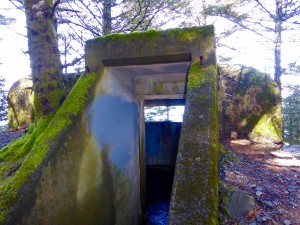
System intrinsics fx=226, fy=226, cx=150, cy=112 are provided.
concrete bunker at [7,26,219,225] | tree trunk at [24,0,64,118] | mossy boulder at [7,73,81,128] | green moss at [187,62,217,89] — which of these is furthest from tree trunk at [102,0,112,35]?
green moss at [187,62,217,89]

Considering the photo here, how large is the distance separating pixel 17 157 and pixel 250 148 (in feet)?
21.7

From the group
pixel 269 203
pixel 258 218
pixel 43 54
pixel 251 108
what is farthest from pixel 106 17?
pixel 258 218

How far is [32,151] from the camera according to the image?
3734mm

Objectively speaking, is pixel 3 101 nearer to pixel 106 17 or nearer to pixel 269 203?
pixel 106 17

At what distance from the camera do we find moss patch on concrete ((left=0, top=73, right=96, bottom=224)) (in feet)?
10.8

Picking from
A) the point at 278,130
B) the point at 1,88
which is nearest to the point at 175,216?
the point at 278,130

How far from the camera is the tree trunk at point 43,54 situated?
5.01 m

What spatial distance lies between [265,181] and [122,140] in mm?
3355

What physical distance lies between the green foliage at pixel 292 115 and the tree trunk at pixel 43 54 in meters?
18.8

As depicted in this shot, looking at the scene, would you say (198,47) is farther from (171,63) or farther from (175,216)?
(175,216)

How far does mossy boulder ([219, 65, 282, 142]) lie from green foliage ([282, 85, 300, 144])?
11.7 m

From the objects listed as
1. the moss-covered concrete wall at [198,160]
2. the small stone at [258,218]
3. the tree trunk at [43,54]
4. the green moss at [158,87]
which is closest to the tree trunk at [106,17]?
the green moss at [158,87]

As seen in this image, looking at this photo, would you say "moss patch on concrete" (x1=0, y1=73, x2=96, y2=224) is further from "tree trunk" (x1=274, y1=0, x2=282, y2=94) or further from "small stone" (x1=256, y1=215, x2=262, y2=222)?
"tree trunk" (x1=274, y1=0, x2=282, y2=94)

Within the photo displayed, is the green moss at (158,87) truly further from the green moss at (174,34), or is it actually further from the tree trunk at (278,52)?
the tree trunk at (278,52)
